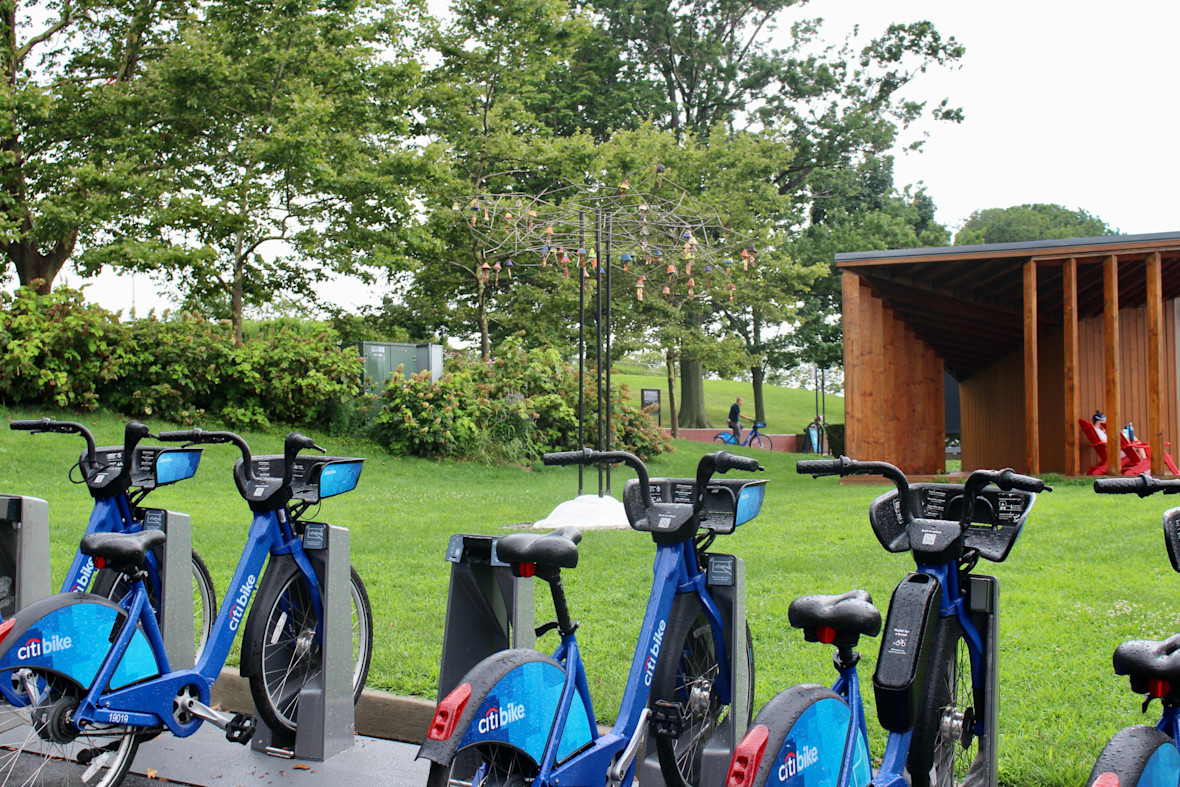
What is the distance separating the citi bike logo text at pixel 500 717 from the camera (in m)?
2.55

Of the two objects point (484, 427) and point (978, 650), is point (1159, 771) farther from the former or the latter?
point (484, 427)

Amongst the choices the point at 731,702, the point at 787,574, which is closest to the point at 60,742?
the point at 731,702

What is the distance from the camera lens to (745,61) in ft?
120

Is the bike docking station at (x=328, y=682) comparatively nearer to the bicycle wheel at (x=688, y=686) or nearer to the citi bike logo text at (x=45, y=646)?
the citi bike logo text at (x=45, y=646)

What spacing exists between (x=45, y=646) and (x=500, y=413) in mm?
14362

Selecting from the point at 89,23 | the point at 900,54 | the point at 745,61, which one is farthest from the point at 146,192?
the point at 900,54

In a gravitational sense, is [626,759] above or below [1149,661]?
below

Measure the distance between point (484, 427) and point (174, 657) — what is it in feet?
43.4

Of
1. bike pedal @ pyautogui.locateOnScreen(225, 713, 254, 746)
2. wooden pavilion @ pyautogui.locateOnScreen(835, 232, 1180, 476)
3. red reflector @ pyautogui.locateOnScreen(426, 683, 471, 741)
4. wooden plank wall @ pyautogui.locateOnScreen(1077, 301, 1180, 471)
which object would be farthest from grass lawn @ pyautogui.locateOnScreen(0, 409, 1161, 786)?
wooden plank wall @ pyautogui.locateOnScreen(1077, 301, 1180, 471)

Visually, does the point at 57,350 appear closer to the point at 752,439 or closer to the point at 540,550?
the point at 540,550

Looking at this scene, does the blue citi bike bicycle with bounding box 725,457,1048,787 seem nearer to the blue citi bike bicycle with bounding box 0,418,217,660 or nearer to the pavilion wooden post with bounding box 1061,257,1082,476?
the blue citi bike bicycle with bounding box 0,418,217,660

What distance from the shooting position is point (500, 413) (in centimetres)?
1758

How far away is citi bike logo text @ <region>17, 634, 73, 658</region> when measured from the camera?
319 centimetres

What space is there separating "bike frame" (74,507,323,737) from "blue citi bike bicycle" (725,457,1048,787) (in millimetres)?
2048
